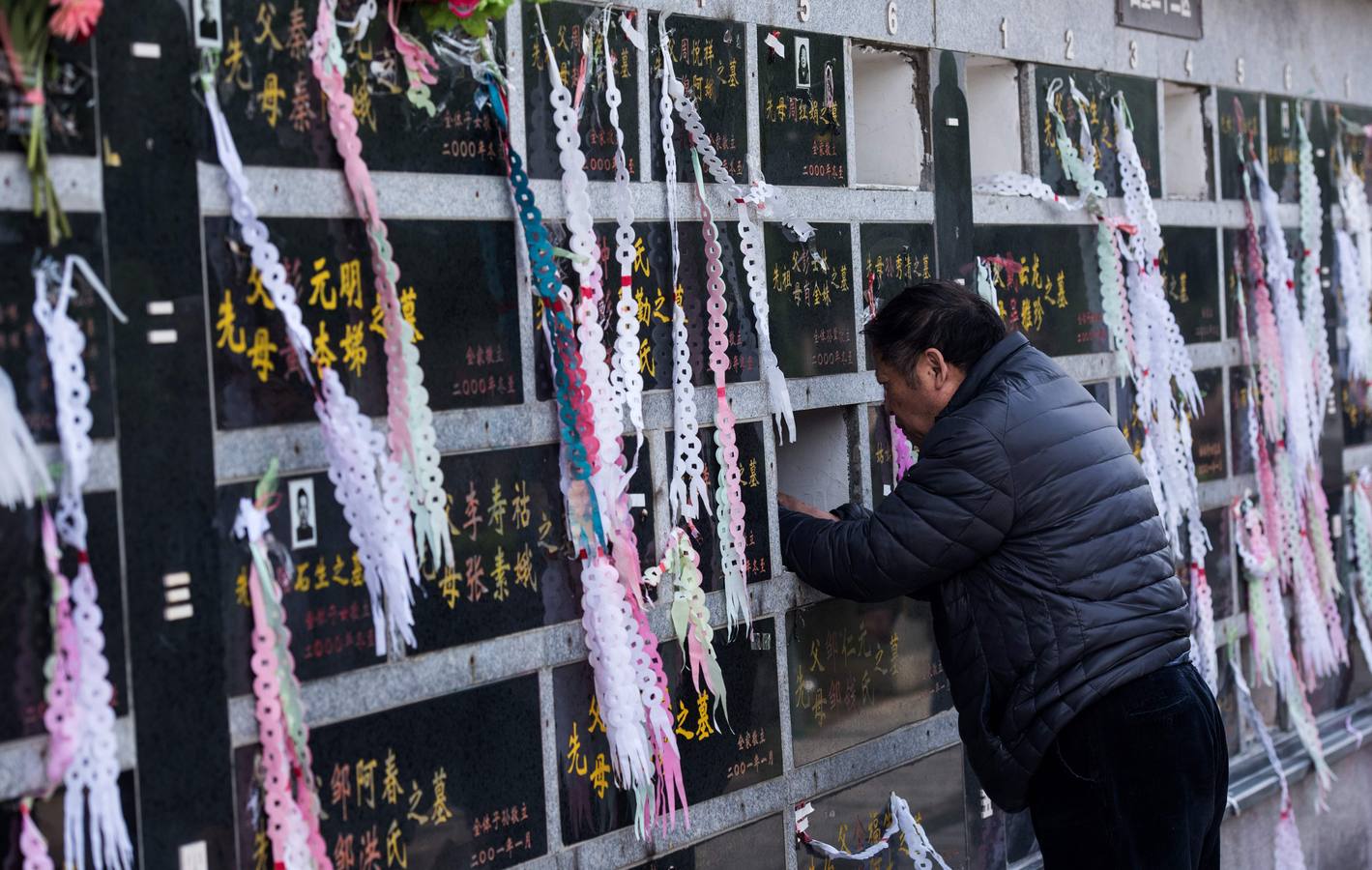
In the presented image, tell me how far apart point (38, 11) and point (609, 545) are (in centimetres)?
142

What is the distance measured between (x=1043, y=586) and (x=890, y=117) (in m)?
1.39

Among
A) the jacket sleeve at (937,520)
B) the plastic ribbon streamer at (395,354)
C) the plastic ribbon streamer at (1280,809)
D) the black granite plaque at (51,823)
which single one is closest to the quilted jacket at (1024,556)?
the jacket sleeve at (937,520)

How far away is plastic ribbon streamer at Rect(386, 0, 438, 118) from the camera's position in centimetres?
270

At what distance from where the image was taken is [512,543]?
9.55 ft

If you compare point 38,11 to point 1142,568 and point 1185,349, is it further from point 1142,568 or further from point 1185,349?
point 1185,349

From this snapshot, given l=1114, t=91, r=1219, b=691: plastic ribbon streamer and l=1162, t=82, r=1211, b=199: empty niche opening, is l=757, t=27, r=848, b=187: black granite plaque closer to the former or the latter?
l=1114, t=91, r=1219, b=691: plastic ribbon streamer

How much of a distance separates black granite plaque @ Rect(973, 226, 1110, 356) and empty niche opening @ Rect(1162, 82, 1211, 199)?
2.37 ft

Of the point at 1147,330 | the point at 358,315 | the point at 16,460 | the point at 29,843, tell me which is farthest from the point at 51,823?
the point at 1147,330

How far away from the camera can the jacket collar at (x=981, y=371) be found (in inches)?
129

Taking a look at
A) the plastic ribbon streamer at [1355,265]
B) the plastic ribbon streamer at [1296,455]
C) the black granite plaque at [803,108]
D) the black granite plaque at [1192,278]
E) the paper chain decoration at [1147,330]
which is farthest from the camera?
the plastic ribbon streamer at [1355,265]

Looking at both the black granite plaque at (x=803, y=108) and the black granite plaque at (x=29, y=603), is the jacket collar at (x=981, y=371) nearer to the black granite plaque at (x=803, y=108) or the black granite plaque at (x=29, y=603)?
the black granite plaque at (x=803, y=108)

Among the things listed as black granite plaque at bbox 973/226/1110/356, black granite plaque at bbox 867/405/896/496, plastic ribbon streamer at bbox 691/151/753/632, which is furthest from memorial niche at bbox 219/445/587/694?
black granite plaque at bbox 973/226/1110/356

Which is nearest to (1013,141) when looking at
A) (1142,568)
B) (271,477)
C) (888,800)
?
(1142,568)

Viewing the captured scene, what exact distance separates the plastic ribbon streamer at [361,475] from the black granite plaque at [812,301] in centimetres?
114
